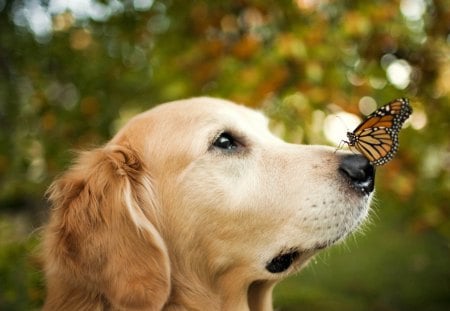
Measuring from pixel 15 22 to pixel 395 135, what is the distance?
285 cm

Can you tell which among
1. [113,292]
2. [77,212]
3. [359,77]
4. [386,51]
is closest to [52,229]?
[77,212]

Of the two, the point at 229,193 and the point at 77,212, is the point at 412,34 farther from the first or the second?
the point at 77,212

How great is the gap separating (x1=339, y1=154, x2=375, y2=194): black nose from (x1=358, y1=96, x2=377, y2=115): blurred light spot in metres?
1.83

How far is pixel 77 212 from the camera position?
266cm

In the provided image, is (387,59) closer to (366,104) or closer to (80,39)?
(366,104)

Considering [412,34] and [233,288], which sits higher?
[412,34]

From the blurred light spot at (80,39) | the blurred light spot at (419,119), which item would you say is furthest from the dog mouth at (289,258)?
the blurred light spot at (80,39)

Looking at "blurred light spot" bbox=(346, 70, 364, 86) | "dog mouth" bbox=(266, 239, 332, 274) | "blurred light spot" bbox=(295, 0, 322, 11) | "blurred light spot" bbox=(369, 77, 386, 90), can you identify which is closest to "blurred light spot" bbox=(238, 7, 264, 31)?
"blurred light spot" bbox=(295, 0, 322, 11)

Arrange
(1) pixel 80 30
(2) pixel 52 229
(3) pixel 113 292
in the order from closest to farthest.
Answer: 1. (3) pixel 113 292
2. (2) pixel 52 229
3. (1) pixel 80 30

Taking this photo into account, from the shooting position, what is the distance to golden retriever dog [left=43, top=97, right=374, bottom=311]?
259cm

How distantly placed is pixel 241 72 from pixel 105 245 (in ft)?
6.11

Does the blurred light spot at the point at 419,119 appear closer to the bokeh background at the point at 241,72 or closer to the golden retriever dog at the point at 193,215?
the bokeh background at the point at 241,72

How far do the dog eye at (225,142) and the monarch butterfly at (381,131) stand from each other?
526 mm

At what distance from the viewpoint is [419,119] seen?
4855mm
